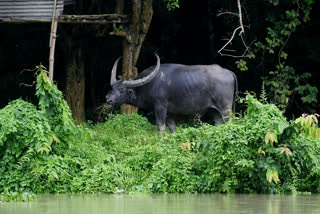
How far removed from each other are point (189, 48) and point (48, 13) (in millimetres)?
5709

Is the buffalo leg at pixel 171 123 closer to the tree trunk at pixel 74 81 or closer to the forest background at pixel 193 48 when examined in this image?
the forest background at pixel 193 48

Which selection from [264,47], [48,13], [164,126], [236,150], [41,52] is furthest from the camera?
[41,52]

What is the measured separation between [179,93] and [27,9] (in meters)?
3.69

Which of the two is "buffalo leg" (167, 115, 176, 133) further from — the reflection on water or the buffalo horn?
the reflection on water

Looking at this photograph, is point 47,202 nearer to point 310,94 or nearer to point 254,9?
point 310,94

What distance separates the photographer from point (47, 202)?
354 inches

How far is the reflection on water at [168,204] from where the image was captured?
7.98 meters

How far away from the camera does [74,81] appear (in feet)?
51.9

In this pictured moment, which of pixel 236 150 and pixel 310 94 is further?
pixel 310 94

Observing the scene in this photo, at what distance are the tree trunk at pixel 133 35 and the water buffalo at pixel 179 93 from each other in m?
1.10

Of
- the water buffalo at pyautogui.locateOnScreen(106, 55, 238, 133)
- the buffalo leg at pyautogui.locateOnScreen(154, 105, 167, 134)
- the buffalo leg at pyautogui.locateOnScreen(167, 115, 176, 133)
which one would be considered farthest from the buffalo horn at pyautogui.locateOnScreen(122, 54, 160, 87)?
the buffalo leg at pyautogui.locateOnScreen(167, 115, 176, 133)

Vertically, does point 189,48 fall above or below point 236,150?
above

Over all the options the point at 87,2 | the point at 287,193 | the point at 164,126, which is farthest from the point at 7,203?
the point at 87,2

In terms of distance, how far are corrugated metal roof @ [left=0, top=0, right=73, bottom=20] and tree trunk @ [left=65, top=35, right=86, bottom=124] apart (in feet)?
5.75
